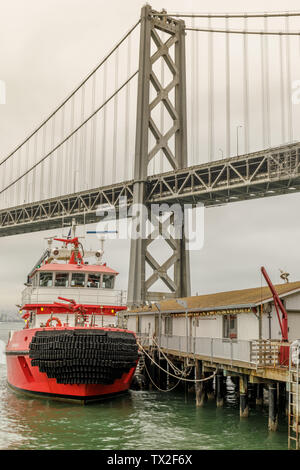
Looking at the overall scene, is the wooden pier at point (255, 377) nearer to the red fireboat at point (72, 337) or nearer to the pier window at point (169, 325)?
the pier window at point (169, 325)

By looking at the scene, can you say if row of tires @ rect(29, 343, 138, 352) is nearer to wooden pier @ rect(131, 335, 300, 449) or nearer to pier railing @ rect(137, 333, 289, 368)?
wooden pier @ rect(131, 335, 300, 449)

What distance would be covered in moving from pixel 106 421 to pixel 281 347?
6.79m

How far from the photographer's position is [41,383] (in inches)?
923

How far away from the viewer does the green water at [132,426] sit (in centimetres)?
1683

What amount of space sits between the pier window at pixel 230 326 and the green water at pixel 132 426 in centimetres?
302

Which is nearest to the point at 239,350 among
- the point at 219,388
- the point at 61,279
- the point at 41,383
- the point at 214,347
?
the point at 214,347

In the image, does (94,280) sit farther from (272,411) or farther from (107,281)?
(272,411)

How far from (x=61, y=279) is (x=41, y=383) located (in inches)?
252

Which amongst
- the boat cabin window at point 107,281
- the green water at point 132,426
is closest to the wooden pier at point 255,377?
the green water at point 132,426

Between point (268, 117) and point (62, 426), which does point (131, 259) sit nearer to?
point (268, 117)

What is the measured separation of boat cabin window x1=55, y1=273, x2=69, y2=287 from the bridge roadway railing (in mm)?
7892

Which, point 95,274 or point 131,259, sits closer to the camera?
point 95,274

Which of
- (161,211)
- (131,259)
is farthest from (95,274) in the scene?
(161,211)

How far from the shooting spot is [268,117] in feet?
148
